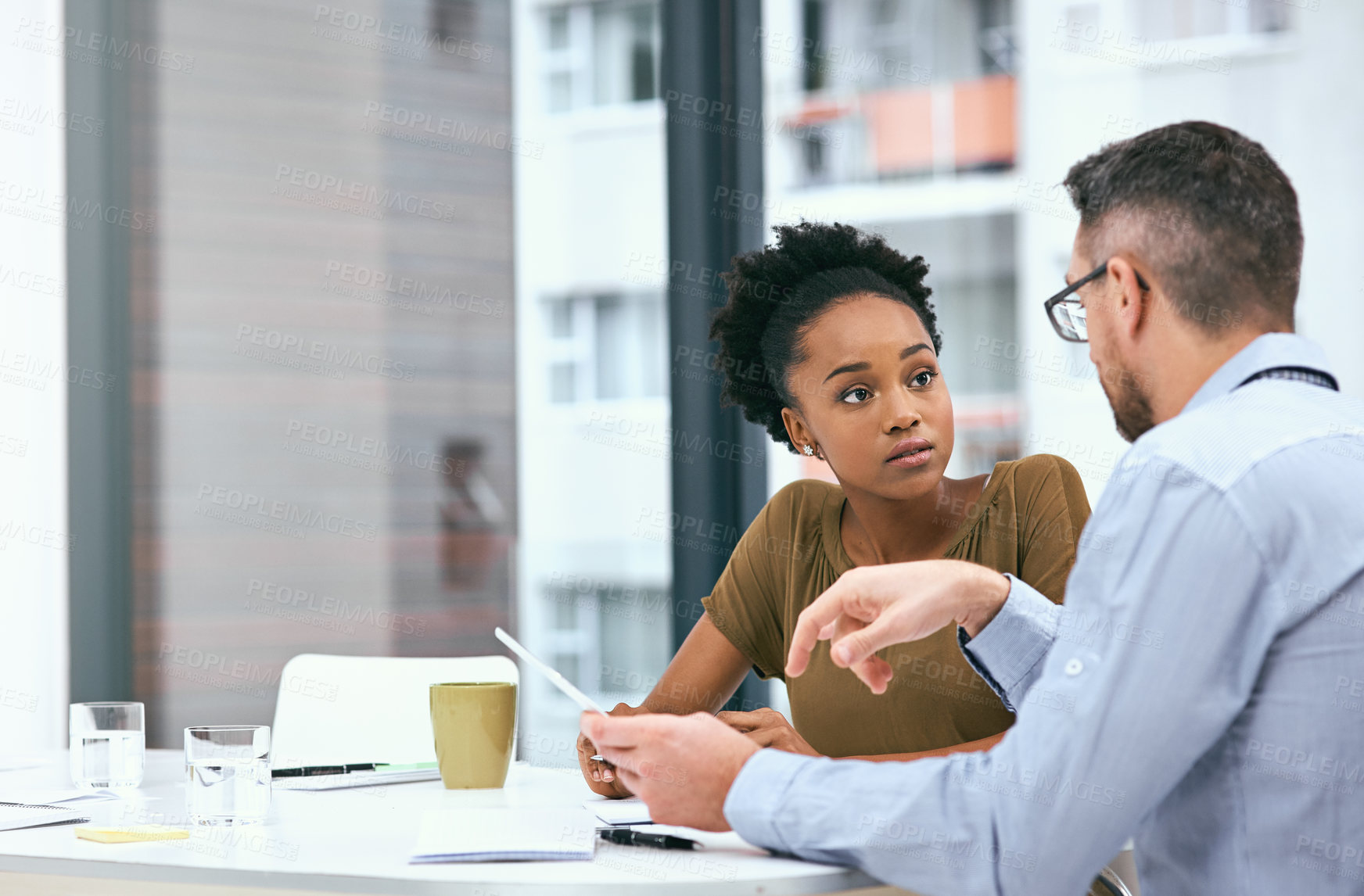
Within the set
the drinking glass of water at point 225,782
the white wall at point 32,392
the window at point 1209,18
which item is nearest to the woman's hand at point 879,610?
the drinking glass of water at point 225,782

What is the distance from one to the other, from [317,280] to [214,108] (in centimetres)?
51

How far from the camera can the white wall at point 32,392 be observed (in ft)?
8.95

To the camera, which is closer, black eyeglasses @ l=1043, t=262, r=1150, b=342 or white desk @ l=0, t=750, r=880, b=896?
white desk @ l=0, t=750, r=880, b=896

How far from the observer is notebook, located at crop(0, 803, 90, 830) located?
1205mm

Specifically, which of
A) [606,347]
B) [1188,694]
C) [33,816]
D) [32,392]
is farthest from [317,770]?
[32,392]

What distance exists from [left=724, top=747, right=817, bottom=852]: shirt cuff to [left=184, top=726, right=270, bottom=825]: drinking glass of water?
1.76 feet

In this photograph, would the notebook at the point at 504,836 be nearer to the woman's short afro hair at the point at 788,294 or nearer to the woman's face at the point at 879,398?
the woman's face at the point at 879,398

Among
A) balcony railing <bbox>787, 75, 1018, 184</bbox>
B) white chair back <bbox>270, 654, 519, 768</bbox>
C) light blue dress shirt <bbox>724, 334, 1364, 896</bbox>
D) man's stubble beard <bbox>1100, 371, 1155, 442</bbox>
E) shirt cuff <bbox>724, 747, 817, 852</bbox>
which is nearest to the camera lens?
light blue dress shirt <bbox>724, 334, 1364, 896</bbox>

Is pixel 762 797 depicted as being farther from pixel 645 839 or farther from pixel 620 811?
pixel 620 811

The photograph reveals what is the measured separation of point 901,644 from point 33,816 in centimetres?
105

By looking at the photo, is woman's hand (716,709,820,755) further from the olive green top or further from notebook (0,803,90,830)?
notebook (0,803,90,830)

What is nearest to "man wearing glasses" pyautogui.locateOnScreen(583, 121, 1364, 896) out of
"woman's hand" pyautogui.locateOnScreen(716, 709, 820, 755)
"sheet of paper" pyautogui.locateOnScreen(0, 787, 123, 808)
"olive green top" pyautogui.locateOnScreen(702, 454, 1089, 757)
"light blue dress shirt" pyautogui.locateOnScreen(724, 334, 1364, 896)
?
"light blue dress shirt" pyautogui.locateOnScreen(724, 334, 1364, 896)

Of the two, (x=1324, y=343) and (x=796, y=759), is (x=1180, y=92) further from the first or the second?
(x=796, y=759)

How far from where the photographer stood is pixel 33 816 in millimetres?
1228
